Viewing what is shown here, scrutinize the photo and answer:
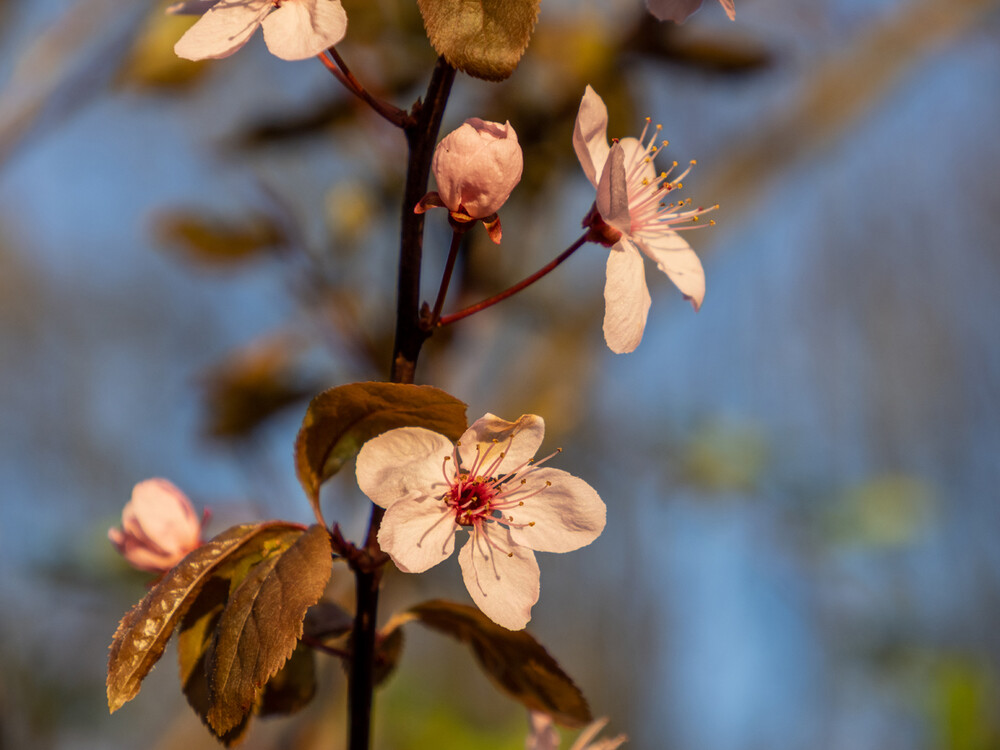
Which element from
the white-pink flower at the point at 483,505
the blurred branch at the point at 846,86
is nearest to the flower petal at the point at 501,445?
the white-pink flower at the point at 483,505

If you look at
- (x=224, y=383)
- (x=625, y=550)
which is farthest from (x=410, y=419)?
(x=625, y=550)

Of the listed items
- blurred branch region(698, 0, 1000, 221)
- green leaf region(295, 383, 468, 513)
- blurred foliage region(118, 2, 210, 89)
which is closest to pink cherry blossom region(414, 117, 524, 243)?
green leaf region(295, 383, 468, 513)

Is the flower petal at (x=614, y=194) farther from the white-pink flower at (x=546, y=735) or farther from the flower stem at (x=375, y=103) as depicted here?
the white-pink flower at (x=546, y=735)

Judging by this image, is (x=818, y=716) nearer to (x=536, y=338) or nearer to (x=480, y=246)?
(x=536, y=338)

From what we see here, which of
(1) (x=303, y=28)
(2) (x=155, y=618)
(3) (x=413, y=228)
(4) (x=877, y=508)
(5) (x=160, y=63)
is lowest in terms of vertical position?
(4) (x=877, y=508)

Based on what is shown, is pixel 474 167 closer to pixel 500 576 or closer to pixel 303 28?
pixel 303 28

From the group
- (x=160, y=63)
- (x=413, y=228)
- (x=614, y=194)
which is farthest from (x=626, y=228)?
(x=160, y=63)
